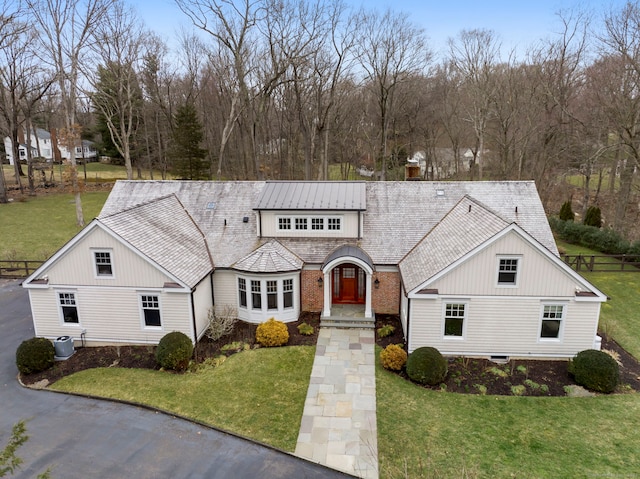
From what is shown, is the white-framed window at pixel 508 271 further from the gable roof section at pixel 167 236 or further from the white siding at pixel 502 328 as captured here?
the gable roof section at pixel 167 236

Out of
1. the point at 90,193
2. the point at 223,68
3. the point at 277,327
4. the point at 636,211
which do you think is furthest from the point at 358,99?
the point at 277,327

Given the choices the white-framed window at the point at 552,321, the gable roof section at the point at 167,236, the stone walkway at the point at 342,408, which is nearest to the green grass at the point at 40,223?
the gable roof section at the point at 167,236

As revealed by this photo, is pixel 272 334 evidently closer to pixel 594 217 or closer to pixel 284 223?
pixel 284 223

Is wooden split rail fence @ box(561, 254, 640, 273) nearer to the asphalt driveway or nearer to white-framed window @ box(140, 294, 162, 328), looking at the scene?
the asphalt driveway

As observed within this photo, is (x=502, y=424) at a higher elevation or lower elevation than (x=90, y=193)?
lower

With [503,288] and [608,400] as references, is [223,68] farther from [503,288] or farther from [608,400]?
[608,400]

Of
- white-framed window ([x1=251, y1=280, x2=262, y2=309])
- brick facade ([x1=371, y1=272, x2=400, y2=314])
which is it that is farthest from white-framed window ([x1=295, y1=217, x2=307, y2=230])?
brick facade ([x1=371, y1=272, x2=400, y2=314])
